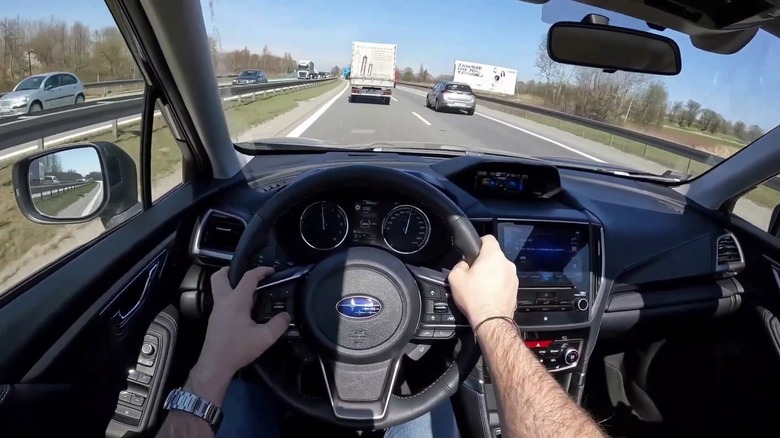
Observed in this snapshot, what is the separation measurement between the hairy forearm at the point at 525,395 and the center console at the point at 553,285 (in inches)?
42.2

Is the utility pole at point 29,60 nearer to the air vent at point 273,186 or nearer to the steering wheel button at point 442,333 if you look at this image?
the air vent at point 273,186

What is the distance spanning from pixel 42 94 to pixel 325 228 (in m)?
1.11

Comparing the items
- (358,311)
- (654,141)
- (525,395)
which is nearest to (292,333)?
(358,311)

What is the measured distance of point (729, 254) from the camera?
3643mm

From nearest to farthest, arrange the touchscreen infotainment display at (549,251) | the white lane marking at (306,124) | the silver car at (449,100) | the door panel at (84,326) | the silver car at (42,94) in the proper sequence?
the door panel at (84,326), the silver car at (42,94), the touchscreen infotainment display at (549,251), the white lane marking at (306,124), the silver car at (449,100)

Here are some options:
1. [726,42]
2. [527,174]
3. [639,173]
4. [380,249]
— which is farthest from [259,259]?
[639,173]

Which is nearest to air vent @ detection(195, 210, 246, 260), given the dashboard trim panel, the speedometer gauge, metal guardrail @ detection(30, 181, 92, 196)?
the dashboard trim panel

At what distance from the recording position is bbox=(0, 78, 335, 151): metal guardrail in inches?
75.4

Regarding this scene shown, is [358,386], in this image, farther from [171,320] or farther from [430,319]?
[171,320]

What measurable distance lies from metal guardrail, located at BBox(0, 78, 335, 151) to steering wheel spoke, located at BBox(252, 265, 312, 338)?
3.04 ft

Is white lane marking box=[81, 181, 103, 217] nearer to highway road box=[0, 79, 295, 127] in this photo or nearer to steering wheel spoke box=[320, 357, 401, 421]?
highway road box=[0, 79, 295, 127]

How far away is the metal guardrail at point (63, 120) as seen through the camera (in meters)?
1.91

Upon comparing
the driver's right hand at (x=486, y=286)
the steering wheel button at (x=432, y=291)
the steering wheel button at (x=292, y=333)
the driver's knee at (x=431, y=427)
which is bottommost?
the driver's knee at (x=431, y=427)

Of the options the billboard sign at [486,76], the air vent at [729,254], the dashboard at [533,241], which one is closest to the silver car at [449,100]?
the billboard sign at [486,76]
